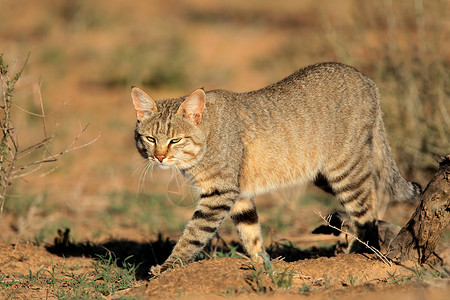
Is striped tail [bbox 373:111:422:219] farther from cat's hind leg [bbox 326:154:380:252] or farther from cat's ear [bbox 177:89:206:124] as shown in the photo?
cat's ear [bbox 177:89:206:124]

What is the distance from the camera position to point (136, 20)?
20.5 metres

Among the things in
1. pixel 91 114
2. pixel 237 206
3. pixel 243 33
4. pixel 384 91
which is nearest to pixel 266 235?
pixel 237 206

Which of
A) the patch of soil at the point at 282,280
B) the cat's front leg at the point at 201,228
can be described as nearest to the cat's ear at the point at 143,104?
the cat's front leg at the point at 201,228

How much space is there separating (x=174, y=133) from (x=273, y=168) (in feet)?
3.73

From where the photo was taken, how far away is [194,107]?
520 centimetres

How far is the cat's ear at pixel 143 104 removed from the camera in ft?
17.3

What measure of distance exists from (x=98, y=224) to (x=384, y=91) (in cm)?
474

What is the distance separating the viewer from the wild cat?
5.19m

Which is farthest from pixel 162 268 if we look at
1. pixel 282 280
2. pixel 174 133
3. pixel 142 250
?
pixel 142 250

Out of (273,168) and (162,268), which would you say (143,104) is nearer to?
(273,168)

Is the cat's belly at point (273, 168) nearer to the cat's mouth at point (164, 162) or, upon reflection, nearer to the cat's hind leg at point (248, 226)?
the cat's hind leg at point (248, 226)

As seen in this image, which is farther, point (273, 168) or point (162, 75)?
point (162, 75)

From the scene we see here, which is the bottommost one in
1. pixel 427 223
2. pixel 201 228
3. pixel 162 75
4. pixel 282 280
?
pixel 282 280

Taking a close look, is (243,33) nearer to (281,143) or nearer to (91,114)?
(91,114)
